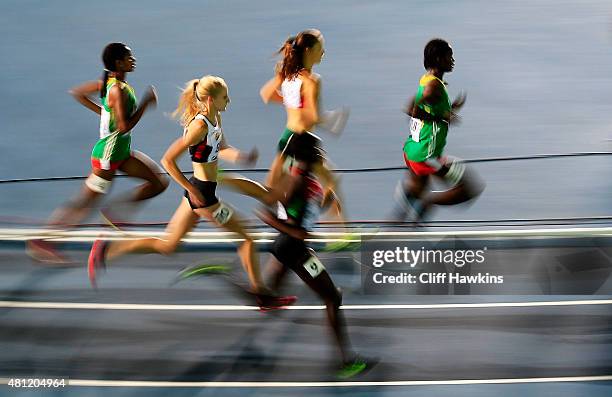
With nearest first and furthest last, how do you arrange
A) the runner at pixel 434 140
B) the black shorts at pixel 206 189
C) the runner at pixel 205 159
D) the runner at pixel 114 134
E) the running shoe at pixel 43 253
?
1. the runner at pixel 205 159
2. the black shorts at pixel 206 189
3. the runner at pixel 114 134
4. the runner at pixel 434 140
5. the running shoe at pixel 43 253

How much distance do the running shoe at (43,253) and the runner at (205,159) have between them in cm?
156

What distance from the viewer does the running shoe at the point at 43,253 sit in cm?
960

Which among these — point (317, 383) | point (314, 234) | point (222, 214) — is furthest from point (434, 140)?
point (317, 383)

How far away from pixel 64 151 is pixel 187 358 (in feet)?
17.1

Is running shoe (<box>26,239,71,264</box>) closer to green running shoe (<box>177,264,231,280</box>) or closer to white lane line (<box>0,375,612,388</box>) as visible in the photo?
green running shoe (<box>177,264,231,280</box>)

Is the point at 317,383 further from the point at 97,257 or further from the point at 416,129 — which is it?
the point at 416,129

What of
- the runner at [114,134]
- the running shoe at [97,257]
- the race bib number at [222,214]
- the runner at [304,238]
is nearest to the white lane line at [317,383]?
the runner at [304,238]

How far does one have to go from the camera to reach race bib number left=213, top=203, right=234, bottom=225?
814 cm

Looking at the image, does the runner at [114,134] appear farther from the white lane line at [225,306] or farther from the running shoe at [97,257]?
the white lane line at [225,306]

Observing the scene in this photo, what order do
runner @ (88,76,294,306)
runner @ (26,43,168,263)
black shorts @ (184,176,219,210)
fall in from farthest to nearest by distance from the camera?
1. runner @ (26,43,168,263)
2. black shorts @ (184,176,219,210)
3. runner @ (88,76,294,306)

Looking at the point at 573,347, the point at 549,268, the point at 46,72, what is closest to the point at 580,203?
the point at 549,268

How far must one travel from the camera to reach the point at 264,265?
376 inches

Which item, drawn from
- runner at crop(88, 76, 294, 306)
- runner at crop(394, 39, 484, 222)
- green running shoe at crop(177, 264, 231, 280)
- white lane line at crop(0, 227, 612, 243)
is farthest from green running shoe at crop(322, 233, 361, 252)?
runner at crop(88, 76, 294, 306)

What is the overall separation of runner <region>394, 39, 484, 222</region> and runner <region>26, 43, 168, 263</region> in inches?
75.7
